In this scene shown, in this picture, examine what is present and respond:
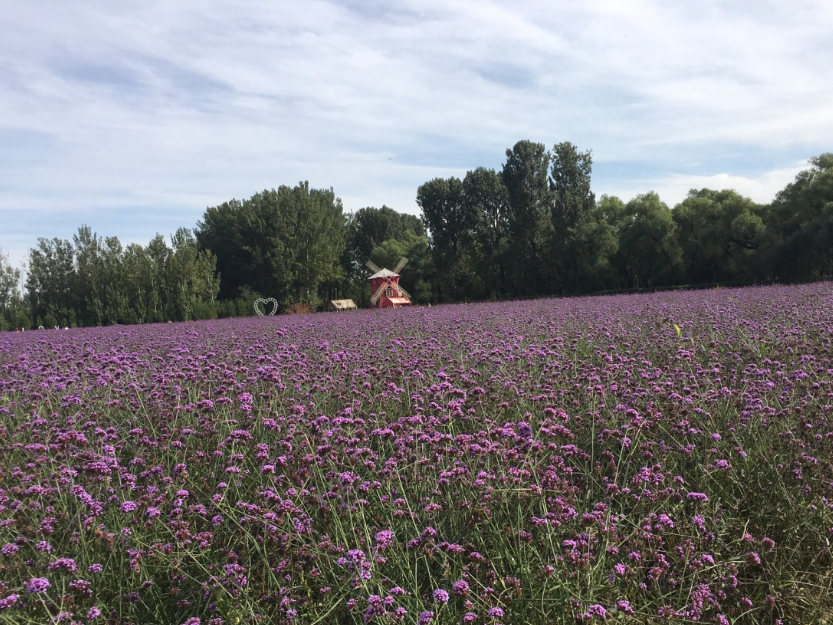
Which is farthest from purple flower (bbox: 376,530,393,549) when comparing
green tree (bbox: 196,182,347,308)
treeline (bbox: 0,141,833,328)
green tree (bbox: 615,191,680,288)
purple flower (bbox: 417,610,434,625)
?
green tree (bbox: 196,182,347,308)

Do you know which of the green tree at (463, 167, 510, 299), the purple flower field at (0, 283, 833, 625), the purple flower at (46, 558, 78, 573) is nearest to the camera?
the purple flower at (46, 558, 78, 573)

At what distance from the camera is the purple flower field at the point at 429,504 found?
2355 mm

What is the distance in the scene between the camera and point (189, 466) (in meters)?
3.59

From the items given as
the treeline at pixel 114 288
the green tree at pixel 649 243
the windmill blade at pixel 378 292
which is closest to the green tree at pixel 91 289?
the treeline at pixel 114 288

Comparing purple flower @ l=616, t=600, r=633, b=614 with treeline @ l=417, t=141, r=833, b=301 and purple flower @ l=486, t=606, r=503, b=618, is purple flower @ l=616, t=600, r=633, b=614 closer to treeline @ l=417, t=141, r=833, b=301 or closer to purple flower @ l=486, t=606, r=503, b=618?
purple flower @ l=486, t=606, r=503, b=618

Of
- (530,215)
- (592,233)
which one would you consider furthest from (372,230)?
(592,233)

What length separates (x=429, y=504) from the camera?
265 centimetres

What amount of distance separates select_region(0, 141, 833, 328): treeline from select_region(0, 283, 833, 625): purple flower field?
29.3m

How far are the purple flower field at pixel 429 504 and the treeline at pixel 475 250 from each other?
29264mm

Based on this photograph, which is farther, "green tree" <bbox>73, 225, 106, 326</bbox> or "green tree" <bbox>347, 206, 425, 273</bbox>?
"green tree" <bbox>347, 206, 425, 273</bbox>

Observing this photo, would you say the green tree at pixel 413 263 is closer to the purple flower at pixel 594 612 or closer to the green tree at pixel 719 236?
the green tree at pixel 719 236

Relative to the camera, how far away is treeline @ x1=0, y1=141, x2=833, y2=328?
113ft

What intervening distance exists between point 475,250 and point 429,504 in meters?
48.9

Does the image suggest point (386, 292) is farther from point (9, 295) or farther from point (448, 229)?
point (9, 295)
